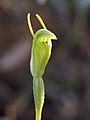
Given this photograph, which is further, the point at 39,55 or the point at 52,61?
the point at 52,61

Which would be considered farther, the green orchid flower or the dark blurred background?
the dark blurred background

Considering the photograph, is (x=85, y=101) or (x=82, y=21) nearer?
(x=85, y=101)

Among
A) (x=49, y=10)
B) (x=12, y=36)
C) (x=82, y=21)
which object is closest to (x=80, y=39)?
(x=82, y=21)

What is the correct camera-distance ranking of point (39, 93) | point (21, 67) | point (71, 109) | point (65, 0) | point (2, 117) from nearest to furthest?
point (39, 93), point (2, 117), point (71, 109), point (21, 67), point (65, 0)

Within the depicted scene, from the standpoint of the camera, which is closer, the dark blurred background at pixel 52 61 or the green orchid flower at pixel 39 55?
the green orchid flower at pixel 39 55

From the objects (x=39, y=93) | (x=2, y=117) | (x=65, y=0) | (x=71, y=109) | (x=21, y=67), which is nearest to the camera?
(x=39, y=93)

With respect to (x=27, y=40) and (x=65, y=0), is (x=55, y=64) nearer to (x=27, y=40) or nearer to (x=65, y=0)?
(x=27, y=40)

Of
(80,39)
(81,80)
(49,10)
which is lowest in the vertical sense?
(81,80)

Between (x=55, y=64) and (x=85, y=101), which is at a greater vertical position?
(x=55, y=64)
